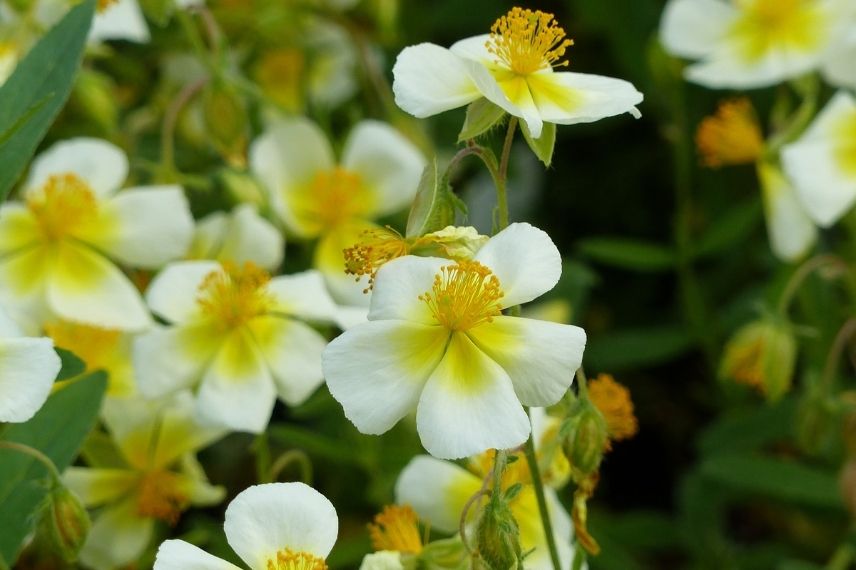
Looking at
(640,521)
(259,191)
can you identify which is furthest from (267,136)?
(640,521)

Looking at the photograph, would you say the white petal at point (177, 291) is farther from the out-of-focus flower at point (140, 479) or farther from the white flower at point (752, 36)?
the white flower at point (752, 36)

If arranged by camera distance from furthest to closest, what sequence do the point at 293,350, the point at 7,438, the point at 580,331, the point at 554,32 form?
the point at 293,350 < the point at 7,438 < the point at 554,32 < the point at 580,331

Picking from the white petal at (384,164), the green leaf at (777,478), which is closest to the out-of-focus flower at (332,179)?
the white petal at (384,164)

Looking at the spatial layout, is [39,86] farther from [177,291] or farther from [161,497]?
[161,497]

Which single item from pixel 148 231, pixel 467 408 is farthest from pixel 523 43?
A: pixel 148 231

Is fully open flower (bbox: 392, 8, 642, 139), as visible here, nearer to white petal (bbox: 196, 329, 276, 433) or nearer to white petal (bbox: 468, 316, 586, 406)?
white petal (bbox: 468, 316, 586, 406)

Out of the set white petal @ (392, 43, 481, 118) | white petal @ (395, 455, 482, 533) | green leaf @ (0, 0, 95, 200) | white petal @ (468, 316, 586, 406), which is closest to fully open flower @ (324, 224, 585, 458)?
white petal @ (468, 316, 586, 406)

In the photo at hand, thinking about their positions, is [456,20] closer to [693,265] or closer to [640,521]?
[693,265]

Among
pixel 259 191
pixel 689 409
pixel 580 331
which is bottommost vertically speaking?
pixel 689 409
